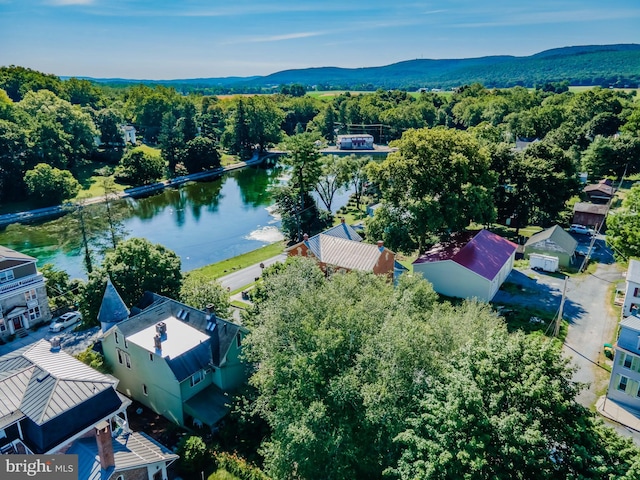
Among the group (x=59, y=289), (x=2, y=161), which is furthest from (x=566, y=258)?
(x=2, y=161)

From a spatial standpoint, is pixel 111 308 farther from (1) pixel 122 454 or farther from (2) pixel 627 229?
(2) pixel 627 229

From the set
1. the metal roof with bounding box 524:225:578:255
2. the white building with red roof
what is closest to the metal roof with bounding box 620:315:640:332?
the white building with red roof

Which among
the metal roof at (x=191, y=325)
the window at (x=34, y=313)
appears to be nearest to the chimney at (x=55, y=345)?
the metal roof at (x=191, y=325)

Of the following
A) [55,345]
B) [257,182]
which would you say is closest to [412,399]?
[55,345]

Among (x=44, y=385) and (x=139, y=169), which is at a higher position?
(x=44, y=385)

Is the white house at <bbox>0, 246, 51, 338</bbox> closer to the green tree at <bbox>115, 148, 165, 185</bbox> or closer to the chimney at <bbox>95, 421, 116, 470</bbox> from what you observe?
the chimney at <bbox>95, 421, 116, 470</bbox>

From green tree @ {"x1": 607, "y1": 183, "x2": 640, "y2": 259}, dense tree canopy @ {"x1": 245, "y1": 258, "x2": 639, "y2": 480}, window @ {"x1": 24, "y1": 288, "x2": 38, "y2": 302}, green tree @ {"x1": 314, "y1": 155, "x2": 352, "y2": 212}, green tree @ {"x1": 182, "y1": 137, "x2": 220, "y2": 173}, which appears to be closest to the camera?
dense tree canopy @ {"x1": 245, "y1": 258, "x2": 639, "y2": 480}

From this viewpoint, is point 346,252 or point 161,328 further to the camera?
point 346,252

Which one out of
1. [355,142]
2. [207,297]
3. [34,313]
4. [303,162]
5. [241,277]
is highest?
[303,162]
